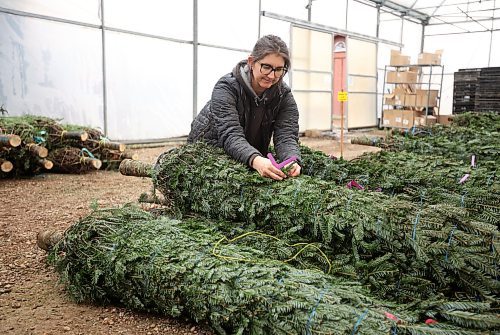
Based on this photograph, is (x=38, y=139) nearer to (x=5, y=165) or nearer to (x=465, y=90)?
(x=5, y=165)

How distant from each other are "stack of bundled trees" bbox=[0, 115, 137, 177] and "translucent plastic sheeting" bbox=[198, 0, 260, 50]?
4.96m

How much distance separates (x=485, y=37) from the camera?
18031mm

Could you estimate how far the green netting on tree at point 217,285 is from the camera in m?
1.76

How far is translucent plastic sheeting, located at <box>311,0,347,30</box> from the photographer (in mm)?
14492

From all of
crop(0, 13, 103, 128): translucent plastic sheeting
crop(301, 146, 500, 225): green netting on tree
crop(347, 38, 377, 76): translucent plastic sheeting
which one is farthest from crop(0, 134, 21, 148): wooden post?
crop(347, 38, 377, 76): translucent plastic sheeting

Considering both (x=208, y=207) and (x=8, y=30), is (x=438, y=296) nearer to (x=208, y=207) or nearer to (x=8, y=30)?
(x=208, y=207)

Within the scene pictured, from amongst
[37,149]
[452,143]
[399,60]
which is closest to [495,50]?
[399,60]

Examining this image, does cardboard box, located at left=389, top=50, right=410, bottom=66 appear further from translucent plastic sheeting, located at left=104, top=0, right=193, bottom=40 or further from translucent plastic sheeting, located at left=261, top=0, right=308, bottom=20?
translucent plastic sheeting, located at left=104, top=0, right=193, bottom=40

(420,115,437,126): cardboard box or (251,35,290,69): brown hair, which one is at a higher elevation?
(251,35,290,69): brown hair

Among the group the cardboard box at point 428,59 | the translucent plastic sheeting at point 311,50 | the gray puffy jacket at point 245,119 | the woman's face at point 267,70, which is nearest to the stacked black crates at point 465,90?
the cardboard box at point 428,59

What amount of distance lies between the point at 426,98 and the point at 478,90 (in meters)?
2.67

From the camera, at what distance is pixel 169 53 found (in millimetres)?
10492

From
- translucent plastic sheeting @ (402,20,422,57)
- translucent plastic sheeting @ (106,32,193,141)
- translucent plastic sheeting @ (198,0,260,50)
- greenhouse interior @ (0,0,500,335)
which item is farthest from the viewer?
translucent plastic sheeting @ (402,20,422,57)

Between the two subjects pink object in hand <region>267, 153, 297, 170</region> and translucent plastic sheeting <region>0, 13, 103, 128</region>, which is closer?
pink object in hand <region>267, 153, 297, 170</region>
